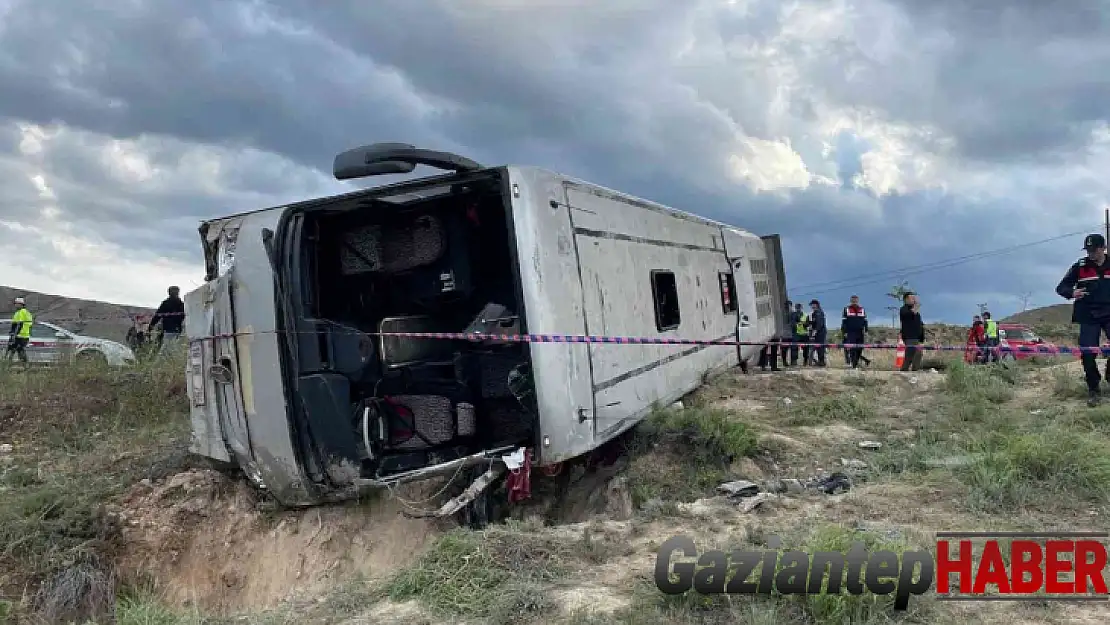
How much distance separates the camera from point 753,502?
4.62 meters

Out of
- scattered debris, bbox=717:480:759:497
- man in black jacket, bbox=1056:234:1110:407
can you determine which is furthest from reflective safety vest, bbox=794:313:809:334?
scattered debris, bbox=717:480:759:497

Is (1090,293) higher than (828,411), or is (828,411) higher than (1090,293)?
(1090,293)

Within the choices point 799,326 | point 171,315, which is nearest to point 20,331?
point 171,315

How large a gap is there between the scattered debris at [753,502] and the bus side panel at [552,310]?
1.04 metres

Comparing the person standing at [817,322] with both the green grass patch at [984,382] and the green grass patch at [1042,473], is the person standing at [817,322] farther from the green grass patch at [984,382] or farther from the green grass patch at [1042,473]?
the green grass patch at [1042,473]

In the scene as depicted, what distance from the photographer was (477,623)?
321 centimetres

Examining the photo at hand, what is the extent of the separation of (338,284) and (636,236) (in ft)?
7.89

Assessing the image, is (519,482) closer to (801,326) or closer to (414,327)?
(414,327)

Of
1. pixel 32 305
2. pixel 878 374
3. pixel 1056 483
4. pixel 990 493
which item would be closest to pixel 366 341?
pixel 990 493

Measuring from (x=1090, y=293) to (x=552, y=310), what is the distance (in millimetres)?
5483

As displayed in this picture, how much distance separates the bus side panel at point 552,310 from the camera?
4.49 m

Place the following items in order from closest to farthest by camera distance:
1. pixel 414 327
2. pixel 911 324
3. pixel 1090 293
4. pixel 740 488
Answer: pixel 740 488
pixel 414 327
pixel 1090 293
pixel 911 324

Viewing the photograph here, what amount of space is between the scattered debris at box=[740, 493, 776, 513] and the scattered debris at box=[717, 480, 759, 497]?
0.63ft

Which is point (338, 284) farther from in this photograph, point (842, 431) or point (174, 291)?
point (174, 291)
